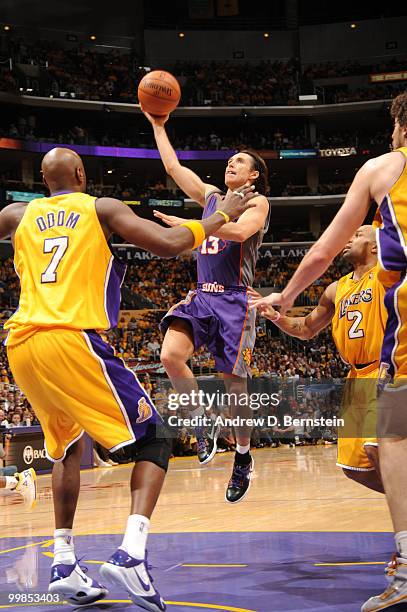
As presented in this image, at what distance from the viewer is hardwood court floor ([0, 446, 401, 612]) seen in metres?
4.38

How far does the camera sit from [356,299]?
5559 millimetres

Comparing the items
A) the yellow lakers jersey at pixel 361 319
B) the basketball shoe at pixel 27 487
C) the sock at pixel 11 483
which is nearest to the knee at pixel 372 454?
the yellow lakers jersey at pixel 361 319

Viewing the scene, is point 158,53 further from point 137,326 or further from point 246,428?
point 246,428

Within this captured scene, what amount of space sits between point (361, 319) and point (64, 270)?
8.01ft

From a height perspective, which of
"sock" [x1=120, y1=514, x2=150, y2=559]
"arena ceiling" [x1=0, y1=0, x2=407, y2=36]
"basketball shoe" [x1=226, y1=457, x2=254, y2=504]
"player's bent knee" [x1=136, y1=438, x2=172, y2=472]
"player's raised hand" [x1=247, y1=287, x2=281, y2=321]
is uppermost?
"arena ceiling" [x1=0, y1=0, x2=407, y2=36]

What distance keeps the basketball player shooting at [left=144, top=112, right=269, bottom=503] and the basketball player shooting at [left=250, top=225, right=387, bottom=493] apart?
0.53 m

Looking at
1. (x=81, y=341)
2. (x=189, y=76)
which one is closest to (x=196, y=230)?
(x=81, y=341)

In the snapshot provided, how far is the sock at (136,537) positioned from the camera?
3717mm

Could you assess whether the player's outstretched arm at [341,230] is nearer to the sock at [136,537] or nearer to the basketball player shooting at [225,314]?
the sock at [136,537]

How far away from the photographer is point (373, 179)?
356cm

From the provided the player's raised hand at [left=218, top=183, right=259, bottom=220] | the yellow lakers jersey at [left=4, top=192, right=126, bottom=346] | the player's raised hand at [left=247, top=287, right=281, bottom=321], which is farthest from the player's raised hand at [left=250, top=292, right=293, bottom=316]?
the yellow lakers jersey at [left=4, top=192, right=126, bottom=346]

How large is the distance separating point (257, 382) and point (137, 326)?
8.54 meters

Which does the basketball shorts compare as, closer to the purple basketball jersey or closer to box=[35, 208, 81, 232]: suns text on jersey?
the purple basketball jersey

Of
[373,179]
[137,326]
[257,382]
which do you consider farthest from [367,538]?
[137,326]
